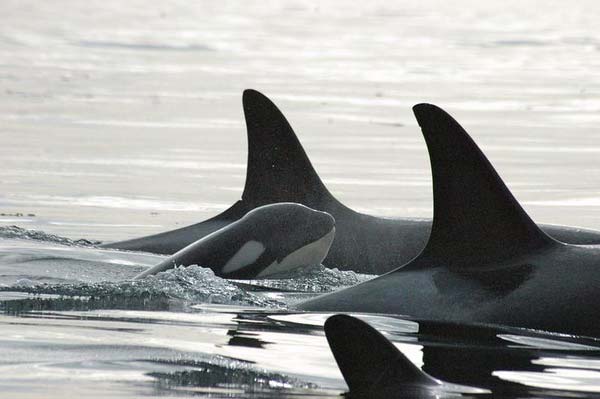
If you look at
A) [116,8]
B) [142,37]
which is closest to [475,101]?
[142,37]

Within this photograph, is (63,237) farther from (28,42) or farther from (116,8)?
(116,8)

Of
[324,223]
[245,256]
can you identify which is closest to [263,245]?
[245,256]

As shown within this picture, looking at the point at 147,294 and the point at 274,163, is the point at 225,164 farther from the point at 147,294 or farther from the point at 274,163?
the point at 147,294

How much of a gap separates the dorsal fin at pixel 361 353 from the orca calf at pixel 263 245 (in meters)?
3.39

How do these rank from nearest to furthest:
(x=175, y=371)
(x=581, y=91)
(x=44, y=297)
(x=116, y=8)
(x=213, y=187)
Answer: (x=175, y=371), (x=44, y=297), (x=213, y=187), (x=581, y=91), (x=116, y=8)

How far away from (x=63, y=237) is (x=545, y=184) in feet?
18.3

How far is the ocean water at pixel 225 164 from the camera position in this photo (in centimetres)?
669

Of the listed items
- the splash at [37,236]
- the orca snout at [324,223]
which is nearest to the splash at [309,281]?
the orca snout at [324,223]

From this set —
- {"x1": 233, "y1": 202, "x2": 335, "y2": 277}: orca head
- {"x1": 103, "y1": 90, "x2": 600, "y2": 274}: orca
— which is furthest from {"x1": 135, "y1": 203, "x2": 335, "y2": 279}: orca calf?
{"x1": 103, "y1": 90, "x2": 600, "y2": 274}: orca

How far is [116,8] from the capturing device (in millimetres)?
49375

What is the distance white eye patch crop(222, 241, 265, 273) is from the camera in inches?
364

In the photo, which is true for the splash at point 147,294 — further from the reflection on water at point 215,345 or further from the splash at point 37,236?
the splash at point 37,236

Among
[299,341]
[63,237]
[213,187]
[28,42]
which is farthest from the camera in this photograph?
[28,42]

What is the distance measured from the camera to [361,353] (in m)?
5.84
